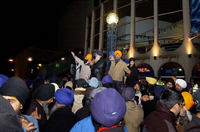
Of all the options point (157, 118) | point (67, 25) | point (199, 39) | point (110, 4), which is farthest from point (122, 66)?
point (67, 25)

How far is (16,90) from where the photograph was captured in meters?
1.67

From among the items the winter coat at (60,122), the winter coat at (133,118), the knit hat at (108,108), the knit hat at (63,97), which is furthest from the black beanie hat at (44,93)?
A: the knit hat at (108,108)

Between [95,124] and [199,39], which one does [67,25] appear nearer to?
[199,39]

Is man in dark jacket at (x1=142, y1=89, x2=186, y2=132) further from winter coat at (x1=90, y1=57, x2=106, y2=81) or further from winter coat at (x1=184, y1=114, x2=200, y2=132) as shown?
winter coat at (x1=90, y1=57, x2=106, y2=81)

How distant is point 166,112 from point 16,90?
1.90 metres

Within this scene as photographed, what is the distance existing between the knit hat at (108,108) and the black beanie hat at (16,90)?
849 mm

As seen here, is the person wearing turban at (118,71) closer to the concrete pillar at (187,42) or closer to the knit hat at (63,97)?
the knit hat at (63,97)

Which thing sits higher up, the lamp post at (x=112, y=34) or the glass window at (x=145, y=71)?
the lamp post at (x=112, y=34)

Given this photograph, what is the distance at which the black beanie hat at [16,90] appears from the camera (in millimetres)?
1638

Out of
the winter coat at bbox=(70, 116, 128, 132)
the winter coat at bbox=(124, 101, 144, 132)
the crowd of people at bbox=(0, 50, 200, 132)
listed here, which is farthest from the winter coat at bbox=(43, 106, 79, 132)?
the winter coat at bbox=(124, 101, 144, 132)

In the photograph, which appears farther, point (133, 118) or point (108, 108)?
point (133, 118)

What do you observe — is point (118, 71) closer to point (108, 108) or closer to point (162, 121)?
point (162, 121)

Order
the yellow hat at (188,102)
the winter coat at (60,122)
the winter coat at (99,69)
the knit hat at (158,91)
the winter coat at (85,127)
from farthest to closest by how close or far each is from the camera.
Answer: the winter coat at (99,69), the knit hat at (158,91), the yellow hat at (188,102), the winter coat at (60,122), the winter coat at (85,127)

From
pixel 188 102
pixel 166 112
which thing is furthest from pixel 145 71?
pixel 166 112
